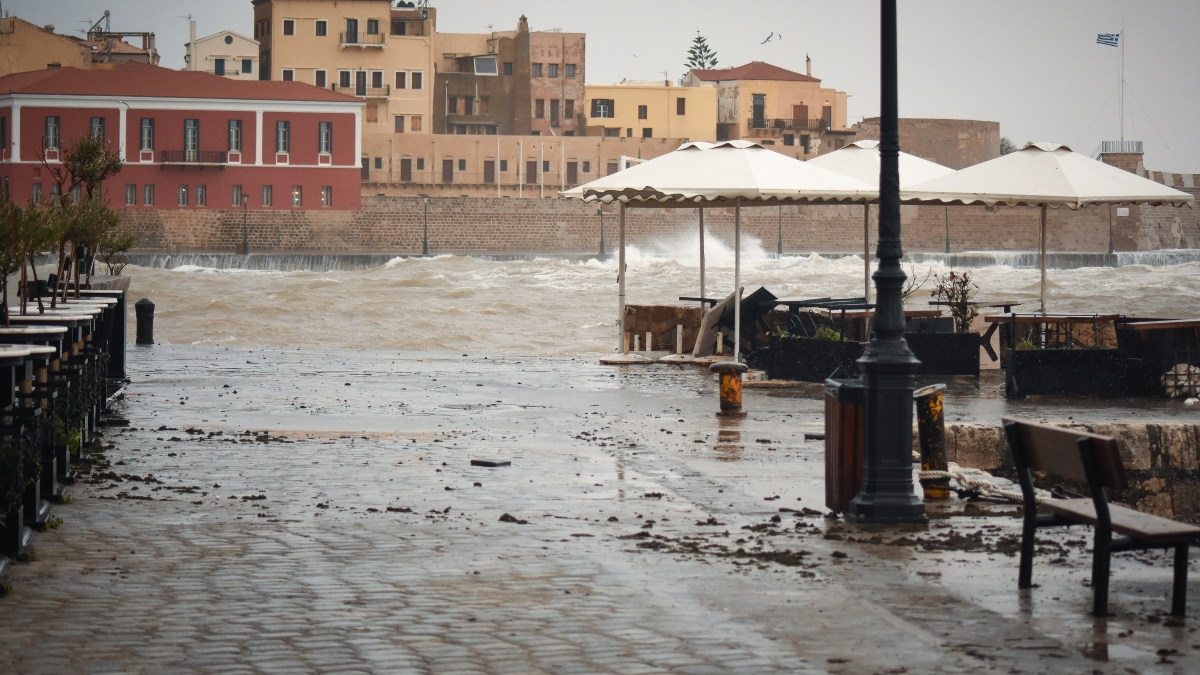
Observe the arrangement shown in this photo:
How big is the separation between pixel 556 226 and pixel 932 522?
7907 centimetres

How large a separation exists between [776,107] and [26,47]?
159ft

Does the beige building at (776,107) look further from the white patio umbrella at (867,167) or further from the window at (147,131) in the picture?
the white patio umbrella at (867,167)

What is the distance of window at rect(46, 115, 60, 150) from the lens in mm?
69938

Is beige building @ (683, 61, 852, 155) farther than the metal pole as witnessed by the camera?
Yes

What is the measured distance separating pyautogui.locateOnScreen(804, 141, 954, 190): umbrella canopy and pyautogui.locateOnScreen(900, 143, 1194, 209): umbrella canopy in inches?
40.7

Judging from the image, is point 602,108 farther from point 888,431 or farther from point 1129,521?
point 1129,521

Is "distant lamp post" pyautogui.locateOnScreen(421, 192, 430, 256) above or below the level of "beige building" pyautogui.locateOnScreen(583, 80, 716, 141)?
below

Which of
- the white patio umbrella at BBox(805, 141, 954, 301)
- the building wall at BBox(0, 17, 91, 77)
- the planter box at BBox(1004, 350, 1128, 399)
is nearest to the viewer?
the planter box at BBox(1004, 350, 1128, 399)

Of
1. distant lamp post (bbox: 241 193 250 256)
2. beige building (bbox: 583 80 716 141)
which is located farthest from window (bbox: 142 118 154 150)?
beige building (bbox: 583 80 716 141)

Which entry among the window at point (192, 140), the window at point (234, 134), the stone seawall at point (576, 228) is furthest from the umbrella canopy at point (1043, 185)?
the window at point (192, 140)

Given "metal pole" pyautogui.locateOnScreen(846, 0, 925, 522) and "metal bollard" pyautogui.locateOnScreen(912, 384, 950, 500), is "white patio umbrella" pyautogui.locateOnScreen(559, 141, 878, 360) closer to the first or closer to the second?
"metal bollard" pyautogui.locateOnScreen(912, 384, 950, 500)

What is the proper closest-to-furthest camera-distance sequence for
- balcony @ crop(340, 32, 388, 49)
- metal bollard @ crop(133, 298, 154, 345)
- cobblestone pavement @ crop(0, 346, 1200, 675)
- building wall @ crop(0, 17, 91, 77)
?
cobblestone pavement @ crop(0, 346, 1200, 675)
metal bollard @ crop(133, 298, 154, 345)
building wall @ crop(0, 17, 91, 77)
balcony @ crop(340, 32, 388, 49)

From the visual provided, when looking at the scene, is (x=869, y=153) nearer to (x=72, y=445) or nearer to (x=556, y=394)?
(x=556, y=394)

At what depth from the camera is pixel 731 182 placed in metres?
15.6
